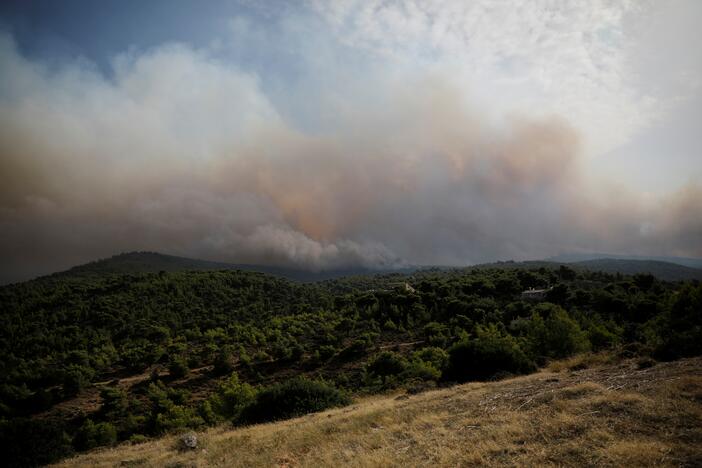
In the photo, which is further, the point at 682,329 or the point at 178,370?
the point at 178,370

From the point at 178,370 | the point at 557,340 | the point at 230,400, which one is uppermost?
the point at 557,340

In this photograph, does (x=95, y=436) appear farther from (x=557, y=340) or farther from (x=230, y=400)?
(x=557, y=340)

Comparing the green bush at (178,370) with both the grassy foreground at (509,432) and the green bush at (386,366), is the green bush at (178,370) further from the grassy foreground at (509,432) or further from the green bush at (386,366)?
the grassy foreground at (509,432)

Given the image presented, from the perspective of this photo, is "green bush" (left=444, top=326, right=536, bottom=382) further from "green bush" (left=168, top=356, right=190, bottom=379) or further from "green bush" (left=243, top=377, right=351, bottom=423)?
"green bush" (left=168, top=356, right=190, bottom=379)

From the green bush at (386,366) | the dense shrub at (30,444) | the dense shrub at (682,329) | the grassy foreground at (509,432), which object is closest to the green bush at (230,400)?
the green bush at (386,366)

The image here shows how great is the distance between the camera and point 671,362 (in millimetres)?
17391

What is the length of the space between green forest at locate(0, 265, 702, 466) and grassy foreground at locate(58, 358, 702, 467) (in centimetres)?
622

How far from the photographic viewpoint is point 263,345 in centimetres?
6912

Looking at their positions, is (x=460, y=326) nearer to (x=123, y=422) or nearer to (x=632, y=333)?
(x=632, y=333)

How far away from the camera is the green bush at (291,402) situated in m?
21.3

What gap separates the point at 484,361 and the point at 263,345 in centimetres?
5329

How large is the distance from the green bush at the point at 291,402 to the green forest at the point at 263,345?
10 cm

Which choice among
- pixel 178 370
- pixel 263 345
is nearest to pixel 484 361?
pixel 178 370

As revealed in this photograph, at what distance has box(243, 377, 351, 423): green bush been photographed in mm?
21328
